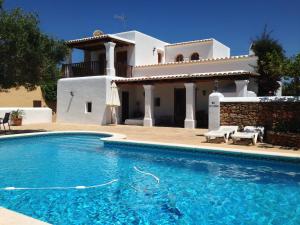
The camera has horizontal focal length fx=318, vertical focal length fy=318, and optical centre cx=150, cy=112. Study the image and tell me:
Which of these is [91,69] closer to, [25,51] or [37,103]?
[37,103]

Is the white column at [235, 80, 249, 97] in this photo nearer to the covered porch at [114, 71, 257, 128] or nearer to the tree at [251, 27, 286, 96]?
the covered porch at [114, 71, 257, 128]

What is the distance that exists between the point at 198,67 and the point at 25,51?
39.0 feet

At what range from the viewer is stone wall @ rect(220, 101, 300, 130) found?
1380 centimetres

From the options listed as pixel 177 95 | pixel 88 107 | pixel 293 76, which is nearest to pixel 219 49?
pixel 177 95

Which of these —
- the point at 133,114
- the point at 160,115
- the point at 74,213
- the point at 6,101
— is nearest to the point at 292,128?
the point at 74,213

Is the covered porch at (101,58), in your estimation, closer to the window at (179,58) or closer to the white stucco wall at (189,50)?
the white stucco wall at (189,50)

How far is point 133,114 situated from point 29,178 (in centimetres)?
1728

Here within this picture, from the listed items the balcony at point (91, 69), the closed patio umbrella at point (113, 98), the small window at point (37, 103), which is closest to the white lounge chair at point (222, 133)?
the closed patio umbrella at point (113, 98)

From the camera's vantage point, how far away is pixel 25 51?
16.1 meters

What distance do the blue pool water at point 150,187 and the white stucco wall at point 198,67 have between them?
11.2m

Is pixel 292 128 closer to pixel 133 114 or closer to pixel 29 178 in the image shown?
pixel 29 178

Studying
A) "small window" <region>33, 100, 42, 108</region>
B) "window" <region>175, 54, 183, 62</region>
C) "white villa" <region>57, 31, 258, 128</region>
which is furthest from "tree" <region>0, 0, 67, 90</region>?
"small window" <region>33, 100, 42, 108</region>

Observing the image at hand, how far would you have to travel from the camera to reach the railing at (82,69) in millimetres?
25797

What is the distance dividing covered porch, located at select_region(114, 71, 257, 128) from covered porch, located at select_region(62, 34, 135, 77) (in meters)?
1.60
